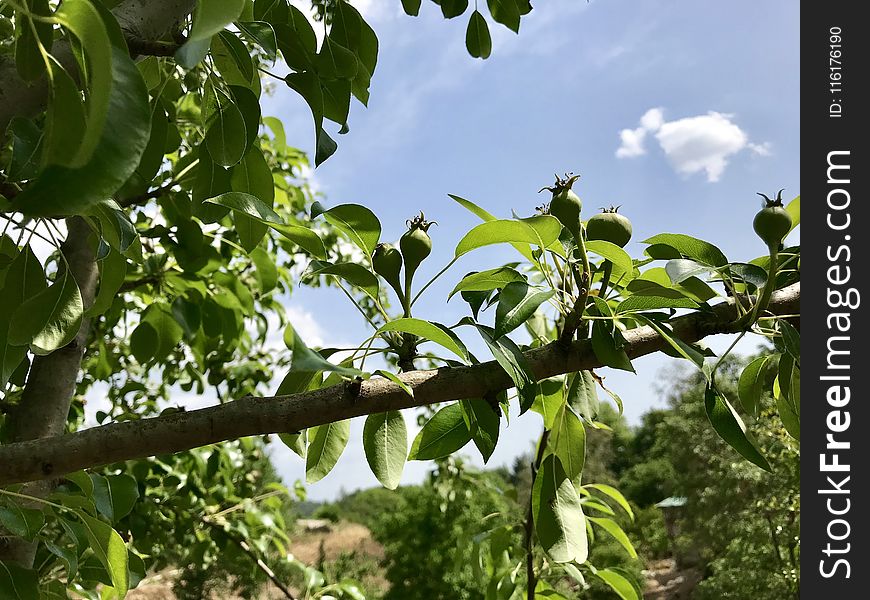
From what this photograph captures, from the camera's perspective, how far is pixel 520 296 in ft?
1.36

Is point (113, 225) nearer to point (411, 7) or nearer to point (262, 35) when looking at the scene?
point (262, 35)

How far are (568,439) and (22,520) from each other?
399 millimetres

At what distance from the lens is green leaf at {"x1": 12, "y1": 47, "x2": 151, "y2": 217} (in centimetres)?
21

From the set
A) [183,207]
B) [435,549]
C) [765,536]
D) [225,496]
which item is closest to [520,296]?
[183,207]

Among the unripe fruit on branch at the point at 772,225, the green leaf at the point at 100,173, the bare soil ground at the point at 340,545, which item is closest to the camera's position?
the green leaf at the point at 100,173

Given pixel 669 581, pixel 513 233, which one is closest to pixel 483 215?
pixel 513 233

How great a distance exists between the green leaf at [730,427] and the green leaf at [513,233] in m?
0.14

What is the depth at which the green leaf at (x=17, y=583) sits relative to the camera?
507 mm

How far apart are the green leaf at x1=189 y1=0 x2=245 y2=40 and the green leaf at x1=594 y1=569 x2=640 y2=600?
26.6 inches

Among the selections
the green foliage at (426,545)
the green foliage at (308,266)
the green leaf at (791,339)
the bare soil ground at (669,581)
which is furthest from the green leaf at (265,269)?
the bare soil ground at (669,581)

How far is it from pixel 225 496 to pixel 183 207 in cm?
104

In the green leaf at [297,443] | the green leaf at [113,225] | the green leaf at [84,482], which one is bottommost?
the green leaf at [84,482]

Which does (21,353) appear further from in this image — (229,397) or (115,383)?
(115,383)

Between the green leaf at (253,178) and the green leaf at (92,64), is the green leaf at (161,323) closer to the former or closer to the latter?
the green leaf at (253,178)
